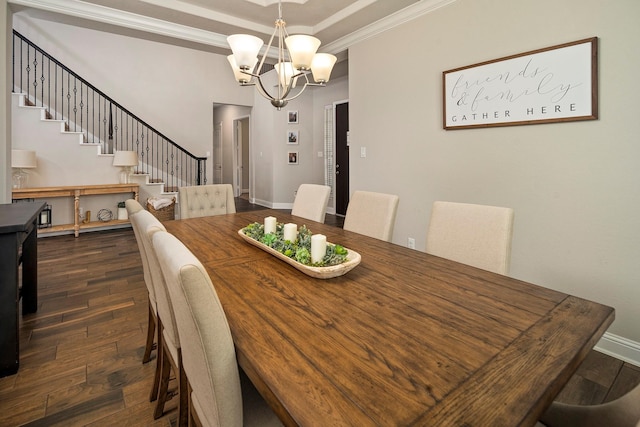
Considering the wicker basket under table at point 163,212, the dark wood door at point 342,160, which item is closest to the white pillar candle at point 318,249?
the wicker basket under table at point 163,212

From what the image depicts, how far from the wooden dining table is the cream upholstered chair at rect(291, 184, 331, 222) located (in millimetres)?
1186

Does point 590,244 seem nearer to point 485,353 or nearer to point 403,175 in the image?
point 403,175

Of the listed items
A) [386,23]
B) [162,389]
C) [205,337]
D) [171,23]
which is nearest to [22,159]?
[171,23]

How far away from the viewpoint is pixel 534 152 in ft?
8.07

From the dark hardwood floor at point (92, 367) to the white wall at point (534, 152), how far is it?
0.60 m

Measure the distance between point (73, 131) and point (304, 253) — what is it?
5.89 meters

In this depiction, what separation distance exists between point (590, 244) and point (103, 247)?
5.04m

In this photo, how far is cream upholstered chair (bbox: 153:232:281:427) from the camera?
0.76m

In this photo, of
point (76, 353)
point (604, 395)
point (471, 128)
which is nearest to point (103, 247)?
point (76, 353)

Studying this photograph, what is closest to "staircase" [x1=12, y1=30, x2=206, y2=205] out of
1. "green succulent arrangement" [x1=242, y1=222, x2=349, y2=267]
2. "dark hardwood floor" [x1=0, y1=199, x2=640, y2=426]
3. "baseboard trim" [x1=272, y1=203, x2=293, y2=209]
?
"baseboard trim" [x1=272, y1=203, x2=293, y2=209]

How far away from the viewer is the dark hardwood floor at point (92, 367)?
5.07 ft

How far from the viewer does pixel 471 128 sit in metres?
2.84

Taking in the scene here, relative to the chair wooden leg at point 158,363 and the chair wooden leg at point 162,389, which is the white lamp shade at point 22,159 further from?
the chair wooden leg at point 162,389

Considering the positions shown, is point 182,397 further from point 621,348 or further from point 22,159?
point 22,159
